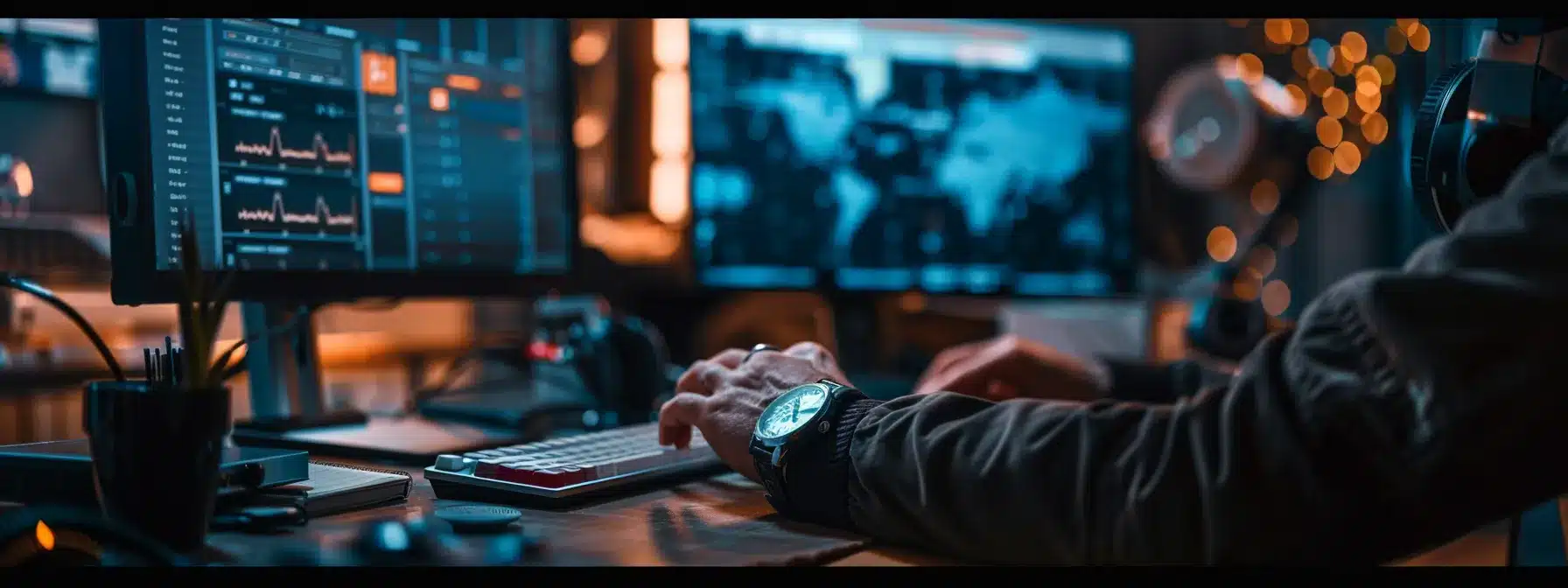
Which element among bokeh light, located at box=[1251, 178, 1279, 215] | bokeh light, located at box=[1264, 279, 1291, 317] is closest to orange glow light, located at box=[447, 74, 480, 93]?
bokeh light, located at box=[1251, 178, 1279, 215]

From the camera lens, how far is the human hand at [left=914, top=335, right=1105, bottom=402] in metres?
1.06

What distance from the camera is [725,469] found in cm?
81

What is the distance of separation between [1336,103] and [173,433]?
2.30 meters

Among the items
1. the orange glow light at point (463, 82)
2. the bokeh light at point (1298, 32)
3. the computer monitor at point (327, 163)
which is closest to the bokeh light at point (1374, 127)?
the bokeh light at point (1298, 32)

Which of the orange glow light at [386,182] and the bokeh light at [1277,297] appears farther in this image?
the bokeh light at [1277,297]

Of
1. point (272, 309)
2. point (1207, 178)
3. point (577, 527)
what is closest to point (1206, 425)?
point (577, 527)

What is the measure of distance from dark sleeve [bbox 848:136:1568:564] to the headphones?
0.22 meters

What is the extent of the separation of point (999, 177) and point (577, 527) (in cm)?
104

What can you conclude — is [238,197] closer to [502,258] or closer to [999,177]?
[502,258]

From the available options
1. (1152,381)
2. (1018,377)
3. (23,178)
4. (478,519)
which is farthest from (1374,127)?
(23,178)

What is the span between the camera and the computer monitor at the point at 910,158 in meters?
1.43

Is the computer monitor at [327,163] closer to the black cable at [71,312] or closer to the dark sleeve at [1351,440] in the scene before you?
the black cable at [71,312]

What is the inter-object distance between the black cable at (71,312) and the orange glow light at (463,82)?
0.40 m

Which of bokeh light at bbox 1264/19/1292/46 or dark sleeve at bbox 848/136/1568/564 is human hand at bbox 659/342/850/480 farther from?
bokeh light at bbox 1264/19/1292/46
